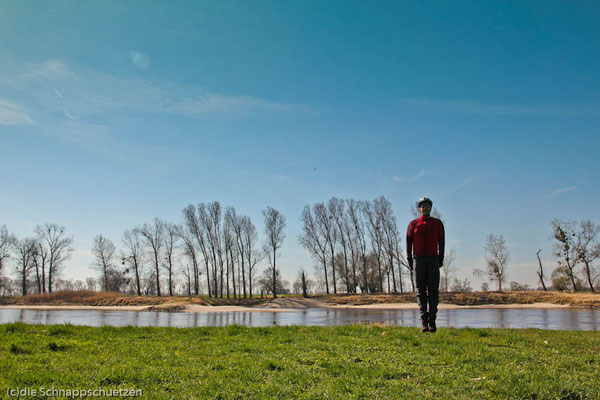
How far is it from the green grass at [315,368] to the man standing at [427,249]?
44.5 inches

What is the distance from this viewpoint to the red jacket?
26.3 ft

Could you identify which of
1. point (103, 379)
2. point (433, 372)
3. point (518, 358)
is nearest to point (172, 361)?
point (103, 379)

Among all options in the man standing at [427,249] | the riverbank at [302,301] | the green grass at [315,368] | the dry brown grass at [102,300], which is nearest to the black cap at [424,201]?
the man standing at [427,249]

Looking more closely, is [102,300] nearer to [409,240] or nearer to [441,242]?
[409,240]

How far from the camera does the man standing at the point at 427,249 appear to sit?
26.3ft

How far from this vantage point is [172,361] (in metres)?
5.25

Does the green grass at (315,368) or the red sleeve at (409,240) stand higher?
the red sleeve at (409,240)

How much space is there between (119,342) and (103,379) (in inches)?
125

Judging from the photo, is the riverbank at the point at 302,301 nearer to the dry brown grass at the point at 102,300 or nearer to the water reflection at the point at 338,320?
the dry brown grass at the point at 102,300

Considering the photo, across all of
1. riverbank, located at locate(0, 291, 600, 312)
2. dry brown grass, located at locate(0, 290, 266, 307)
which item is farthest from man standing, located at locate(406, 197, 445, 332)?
dry brown grass, located at locate(0, 290, 266, 307)

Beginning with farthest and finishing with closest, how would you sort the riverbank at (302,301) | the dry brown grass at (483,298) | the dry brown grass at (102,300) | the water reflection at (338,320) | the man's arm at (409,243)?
the dry brown grass at (102,300) → the riverbank at (302,301) → the dry brown grass at (483,298) → the water reflection at (338,320) → the man's arm at (409,243)

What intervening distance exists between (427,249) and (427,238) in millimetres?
242

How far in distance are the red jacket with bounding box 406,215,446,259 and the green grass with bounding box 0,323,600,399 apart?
1.80 m

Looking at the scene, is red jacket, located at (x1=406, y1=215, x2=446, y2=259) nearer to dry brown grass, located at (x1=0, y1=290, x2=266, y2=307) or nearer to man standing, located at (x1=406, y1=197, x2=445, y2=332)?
man standing, located at (x1=406, y1=197, x2=445, y2=332)
